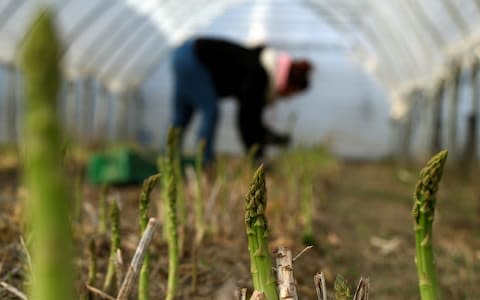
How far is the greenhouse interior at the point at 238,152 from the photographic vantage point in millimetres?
699

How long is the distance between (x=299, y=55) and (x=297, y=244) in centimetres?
1109

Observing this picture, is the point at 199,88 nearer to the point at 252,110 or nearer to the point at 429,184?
the point at 252,110

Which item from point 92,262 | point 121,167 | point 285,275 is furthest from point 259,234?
point 121,167


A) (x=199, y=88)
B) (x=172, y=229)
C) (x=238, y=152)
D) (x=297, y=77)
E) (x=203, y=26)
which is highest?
(x=203, y=26)

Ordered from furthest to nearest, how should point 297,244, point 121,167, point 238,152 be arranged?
1. point 238,152
2. point 121,167
3. point 297,244

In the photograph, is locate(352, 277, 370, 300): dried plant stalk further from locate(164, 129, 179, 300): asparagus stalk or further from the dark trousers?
the dark trousers

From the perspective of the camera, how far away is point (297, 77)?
3.89 metres

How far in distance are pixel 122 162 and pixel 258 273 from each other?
3.19 m

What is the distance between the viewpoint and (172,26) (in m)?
11.6

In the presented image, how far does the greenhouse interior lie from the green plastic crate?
0.02 metres

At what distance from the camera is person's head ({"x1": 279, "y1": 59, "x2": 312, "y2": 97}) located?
151 inches

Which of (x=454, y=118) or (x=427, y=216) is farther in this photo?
(x=454, y=118)

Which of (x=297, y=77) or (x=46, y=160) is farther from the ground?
(x=297, y=77)

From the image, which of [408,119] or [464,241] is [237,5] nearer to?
[408,119]
